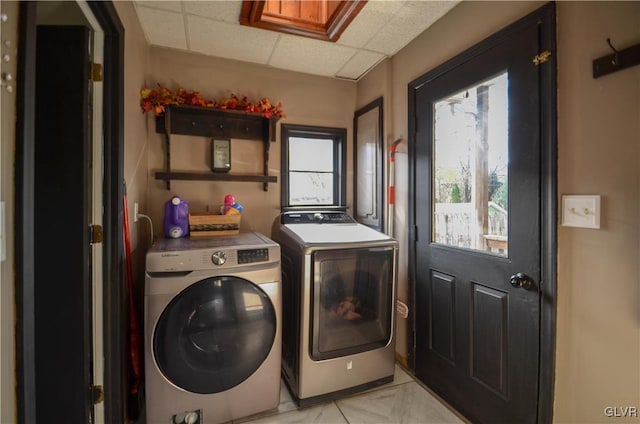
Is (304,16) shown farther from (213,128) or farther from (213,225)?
(213,225)

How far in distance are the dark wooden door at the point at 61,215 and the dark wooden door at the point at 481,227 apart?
188 cm

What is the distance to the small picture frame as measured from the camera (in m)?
2.33

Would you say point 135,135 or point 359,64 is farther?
point 359,64

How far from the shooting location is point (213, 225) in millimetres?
2100

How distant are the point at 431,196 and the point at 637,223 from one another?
100cm

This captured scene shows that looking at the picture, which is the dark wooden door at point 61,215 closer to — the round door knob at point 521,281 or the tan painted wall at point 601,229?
the round door knob at point 521,281

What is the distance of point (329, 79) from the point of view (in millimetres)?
2723

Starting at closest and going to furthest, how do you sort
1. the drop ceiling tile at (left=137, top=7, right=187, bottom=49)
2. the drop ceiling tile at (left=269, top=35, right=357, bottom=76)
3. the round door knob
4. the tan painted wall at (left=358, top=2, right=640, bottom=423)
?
the tan painted wall at (left=358, top=2, right=640, bottom=423) → the round door knob → the drop ceiling tile at (left=137, top=7, right=187, bottom=49) → the drop ceiling tile at (left=269, top=35, right=357, bottom=76)

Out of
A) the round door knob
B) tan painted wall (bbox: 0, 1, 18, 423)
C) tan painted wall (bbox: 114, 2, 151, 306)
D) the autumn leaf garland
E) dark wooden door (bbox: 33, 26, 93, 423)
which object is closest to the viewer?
tan painted wall (bbox: 0, 1, 18, 423)

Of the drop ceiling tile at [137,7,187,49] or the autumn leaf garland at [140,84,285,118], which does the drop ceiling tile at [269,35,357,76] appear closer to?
the autumn leaf garland at [140,84,285,118]

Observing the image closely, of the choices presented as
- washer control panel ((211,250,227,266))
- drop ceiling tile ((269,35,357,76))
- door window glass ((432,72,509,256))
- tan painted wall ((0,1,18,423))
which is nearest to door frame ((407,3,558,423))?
door window glass ((432,72,509,256))

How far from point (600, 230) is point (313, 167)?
2063mm

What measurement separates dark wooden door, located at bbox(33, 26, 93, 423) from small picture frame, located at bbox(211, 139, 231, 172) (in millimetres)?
1061

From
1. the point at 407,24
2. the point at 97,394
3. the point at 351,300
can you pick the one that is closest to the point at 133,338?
the point at 97,394
